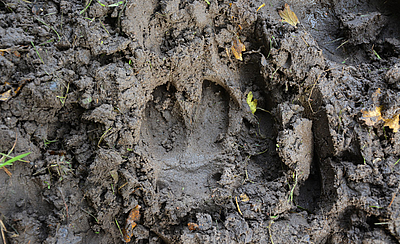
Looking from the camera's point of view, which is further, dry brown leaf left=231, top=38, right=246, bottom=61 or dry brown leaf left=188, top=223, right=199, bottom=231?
dry brown leaf left=231, top=38, right=246, bottom=61

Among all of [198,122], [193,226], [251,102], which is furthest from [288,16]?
[193,226]

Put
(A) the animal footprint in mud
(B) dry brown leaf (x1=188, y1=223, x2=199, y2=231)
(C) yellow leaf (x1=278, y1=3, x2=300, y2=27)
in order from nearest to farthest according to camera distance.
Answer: (B) dry brown leaf (x1=188, y1=223, x2=199, y2=231) → (A) the animal footprint in mud → (C) yellow leaf (x1=278, y1=3, x2=300, y2=27)

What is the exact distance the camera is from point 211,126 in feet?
7.91

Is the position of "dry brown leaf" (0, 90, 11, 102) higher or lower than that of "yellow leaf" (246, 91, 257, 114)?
lower

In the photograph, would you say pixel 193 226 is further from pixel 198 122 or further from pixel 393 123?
pixel 393 123

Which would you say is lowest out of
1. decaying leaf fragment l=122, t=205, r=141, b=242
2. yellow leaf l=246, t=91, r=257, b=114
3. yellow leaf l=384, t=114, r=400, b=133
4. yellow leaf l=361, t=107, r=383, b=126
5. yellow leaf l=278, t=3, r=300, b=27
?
decaying leaf fragment l=122, t=205, r=141, b=242

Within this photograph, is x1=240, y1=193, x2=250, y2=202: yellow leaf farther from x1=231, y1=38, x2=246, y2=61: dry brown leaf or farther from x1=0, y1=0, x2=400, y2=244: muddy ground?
x1=231, y1=38, x2=246, y2=61: dry brown leaf

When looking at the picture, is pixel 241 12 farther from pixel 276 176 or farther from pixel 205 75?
pixel 276 176

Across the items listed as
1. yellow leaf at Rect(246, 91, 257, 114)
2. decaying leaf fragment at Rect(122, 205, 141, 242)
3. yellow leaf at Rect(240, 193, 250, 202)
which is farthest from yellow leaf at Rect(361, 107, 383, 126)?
decaying leaf fragment at Rect(122, 205, 141, 242)

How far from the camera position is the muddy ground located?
1889 millimetres

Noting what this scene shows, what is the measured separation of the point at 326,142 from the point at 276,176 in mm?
436

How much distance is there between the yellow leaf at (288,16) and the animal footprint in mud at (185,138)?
2.42 feet

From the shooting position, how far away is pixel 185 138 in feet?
7.71

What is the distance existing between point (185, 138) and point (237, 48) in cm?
81
